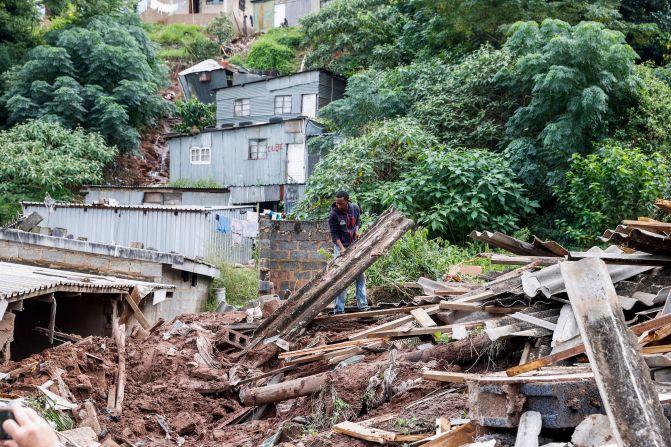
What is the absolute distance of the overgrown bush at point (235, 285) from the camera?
62.0 feet

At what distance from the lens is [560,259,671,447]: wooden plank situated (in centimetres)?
321

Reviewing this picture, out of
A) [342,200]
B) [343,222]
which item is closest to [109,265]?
[343,222]

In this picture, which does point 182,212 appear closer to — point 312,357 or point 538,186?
point 538,186

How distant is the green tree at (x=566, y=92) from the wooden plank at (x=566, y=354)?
45.6ft

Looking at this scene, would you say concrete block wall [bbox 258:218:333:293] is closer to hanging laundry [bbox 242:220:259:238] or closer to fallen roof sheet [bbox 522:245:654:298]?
fallen roof sheet [bbox 522:245:654:298]

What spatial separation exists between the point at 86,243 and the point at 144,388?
837 centimetres

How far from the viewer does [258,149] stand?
29.9 meters

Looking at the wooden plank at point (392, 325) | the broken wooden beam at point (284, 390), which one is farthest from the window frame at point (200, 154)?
the broken wooden beam at point (284, 390)

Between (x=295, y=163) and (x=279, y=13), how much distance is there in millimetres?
23816

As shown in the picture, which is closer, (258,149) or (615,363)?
(615,363)

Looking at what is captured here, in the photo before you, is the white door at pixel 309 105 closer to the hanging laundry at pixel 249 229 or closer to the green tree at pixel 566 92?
the hanging laundry at pixel 249 229

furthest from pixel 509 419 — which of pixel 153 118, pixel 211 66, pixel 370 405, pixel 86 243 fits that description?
pixel 211 66

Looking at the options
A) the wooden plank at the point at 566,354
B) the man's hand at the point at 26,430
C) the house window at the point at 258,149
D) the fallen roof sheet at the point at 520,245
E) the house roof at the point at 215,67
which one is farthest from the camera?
the house roof at the point at 215,67

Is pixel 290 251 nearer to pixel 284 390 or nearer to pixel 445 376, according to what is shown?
pixel 284 390
